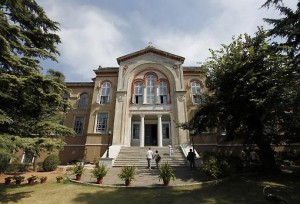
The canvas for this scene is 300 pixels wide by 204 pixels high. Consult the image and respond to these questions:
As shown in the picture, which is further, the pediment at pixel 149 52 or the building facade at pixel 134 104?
the pediment at pixel 149 52

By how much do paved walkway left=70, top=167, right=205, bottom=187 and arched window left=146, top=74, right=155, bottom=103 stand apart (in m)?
11.5

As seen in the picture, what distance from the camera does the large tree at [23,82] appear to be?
29.7 ft

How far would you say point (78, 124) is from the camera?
27.5 m

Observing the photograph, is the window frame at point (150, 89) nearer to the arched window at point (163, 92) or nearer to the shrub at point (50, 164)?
the arched window at point (163, 92)

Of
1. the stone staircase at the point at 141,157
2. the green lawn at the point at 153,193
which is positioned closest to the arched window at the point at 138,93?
the stone staircase at the point at 141,157

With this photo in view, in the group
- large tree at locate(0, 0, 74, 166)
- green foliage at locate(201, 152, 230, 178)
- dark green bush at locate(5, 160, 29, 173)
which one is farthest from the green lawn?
dark green bush at locate(5, 160, 29, 173)

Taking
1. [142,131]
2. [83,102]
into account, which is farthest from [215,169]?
[83,102]

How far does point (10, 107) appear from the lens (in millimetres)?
10125

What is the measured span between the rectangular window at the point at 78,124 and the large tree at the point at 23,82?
15488 millimetres

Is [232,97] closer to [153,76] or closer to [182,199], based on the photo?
[182,199]

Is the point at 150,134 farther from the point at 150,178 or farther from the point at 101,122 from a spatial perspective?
the point at 150,178

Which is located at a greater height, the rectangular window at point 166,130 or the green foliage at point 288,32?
the green foliage at point 288,32

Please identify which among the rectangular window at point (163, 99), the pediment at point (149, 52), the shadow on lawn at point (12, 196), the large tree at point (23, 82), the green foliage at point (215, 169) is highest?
the pediment at point (149, 52)

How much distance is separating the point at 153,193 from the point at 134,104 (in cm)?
1599
